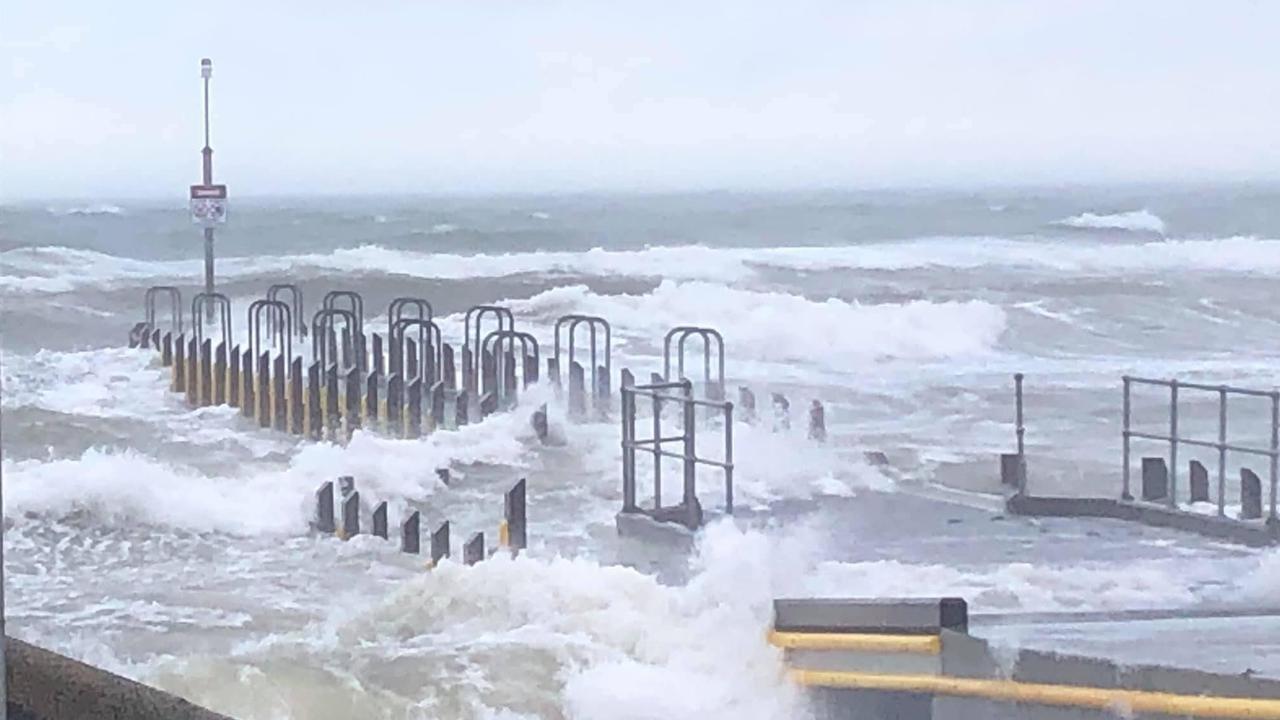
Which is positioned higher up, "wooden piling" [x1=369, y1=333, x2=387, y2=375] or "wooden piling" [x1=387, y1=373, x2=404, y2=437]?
"wooden piling" [x1=369, y1=333, x2=387, y2=375]

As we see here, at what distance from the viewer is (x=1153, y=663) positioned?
2.00 metres

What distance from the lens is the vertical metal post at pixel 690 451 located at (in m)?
2.45

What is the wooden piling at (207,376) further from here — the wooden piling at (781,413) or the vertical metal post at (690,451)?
the wooden piling at (781,413)

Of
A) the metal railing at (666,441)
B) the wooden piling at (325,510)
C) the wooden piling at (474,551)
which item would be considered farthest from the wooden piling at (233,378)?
the metal railing at (666,441)

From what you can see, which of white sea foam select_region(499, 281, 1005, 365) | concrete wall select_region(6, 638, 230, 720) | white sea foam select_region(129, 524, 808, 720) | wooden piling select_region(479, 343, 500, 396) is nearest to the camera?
concrete wall select_region(6, 638, 230, 720)

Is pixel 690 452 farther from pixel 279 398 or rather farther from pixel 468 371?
pixel 279 398

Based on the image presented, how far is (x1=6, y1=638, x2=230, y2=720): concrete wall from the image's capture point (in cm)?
156

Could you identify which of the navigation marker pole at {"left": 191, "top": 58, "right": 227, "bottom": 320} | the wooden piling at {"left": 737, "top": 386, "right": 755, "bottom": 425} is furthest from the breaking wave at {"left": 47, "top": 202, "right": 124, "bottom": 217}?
the wooden piling at {"left": 737, "top": 386, "right": 755, "bottom": 425}

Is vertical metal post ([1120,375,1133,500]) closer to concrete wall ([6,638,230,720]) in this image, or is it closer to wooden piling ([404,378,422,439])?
wooden piling ([404,378,422,439])

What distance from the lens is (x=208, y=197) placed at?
8.22 feet

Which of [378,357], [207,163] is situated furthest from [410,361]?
[207,163]

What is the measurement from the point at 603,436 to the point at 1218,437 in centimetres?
85

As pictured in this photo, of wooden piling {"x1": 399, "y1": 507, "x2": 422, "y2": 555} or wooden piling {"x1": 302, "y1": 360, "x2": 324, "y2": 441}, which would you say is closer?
wooden piling {"x1": 399, "y1": 507, "x2": 422, "y2": 555}

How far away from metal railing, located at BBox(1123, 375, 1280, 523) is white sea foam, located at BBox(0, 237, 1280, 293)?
0.52ft
